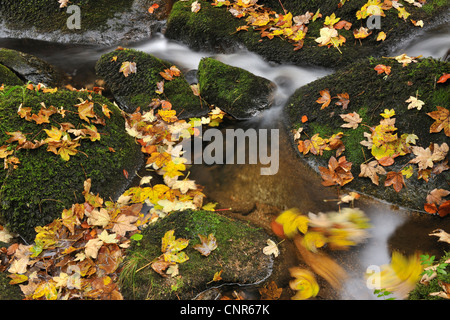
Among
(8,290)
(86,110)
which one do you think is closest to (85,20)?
(86,110)

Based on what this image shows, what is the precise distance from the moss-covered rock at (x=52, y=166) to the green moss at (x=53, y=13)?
4.37 meters

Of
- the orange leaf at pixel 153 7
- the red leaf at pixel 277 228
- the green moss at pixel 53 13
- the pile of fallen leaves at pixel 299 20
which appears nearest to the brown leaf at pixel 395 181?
the red leaf at pixel 277 228

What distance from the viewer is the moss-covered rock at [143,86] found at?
5.45 metres

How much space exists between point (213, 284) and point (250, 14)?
5437 millimetres

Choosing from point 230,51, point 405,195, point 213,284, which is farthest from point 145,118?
point 405,195

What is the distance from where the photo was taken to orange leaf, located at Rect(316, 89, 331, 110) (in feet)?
15.3

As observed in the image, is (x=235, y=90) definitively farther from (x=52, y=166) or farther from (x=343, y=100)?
(x=52, y=166)

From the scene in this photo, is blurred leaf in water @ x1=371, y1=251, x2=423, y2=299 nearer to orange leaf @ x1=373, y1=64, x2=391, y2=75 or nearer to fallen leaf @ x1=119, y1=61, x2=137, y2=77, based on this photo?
orange leaf @ x1=373, y1=64, x2=391, y2=75

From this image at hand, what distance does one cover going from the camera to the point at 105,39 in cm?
A: 796

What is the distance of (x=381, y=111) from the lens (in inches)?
167

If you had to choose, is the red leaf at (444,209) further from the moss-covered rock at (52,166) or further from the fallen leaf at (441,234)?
the moss-covered rock at (52,166)

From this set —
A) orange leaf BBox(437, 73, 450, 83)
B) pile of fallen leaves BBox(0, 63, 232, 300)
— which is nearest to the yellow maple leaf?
pile of fallen leaves BBox(0, 63, 232, 300)

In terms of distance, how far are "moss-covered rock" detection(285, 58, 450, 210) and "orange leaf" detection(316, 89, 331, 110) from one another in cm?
5

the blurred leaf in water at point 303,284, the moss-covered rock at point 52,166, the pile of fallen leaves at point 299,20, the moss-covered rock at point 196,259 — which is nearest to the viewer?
the moss-covered rock at point 196,259
